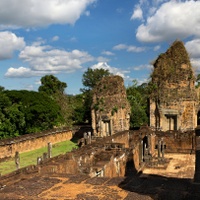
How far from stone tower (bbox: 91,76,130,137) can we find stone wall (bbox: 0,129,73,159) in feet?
16.0

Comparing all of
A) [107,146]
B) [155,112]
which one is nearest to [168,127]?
[155,112]

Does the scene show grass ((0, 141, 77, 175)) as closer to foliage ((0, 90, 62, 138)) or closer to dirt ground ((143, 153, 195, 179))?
foliage ((0, 90, 62, 138))

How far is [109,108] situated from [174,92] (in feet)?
17.9

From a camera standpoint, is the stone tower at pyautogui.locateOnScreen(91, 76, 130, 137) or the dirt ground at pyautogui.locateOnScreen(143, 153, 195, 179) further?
the stone tower at pyautogui.locateOnScreen(91, 76, 130, 137)

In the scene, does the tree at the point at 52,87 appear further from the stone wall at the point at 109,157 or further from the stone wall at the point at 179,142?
the stone wall at the point at 179,142

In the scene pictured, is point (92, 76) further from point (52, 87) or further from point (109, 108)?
point (109, 108)

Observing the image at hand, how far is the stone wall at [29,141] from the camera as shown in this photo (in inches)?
847

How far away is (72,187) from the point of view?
5504 mm

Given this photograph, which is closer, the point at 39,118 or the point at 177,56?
the point at 177,56

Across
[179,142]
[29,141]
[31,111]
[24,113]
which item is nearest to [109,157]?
[179,142]

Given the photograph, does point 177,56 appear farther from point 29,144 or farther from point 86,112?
point 86,112

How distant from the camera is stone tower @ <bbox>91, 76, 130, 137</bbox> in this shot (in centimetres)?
2403

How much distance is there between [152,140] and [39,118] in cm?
1355

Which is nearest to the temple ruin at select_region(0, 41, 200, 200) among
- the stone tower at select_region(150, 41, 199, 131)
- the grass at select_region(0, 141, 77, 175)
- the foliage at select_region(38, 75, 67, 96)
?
the stone tower at select_region(150, 41, 199, 131)
